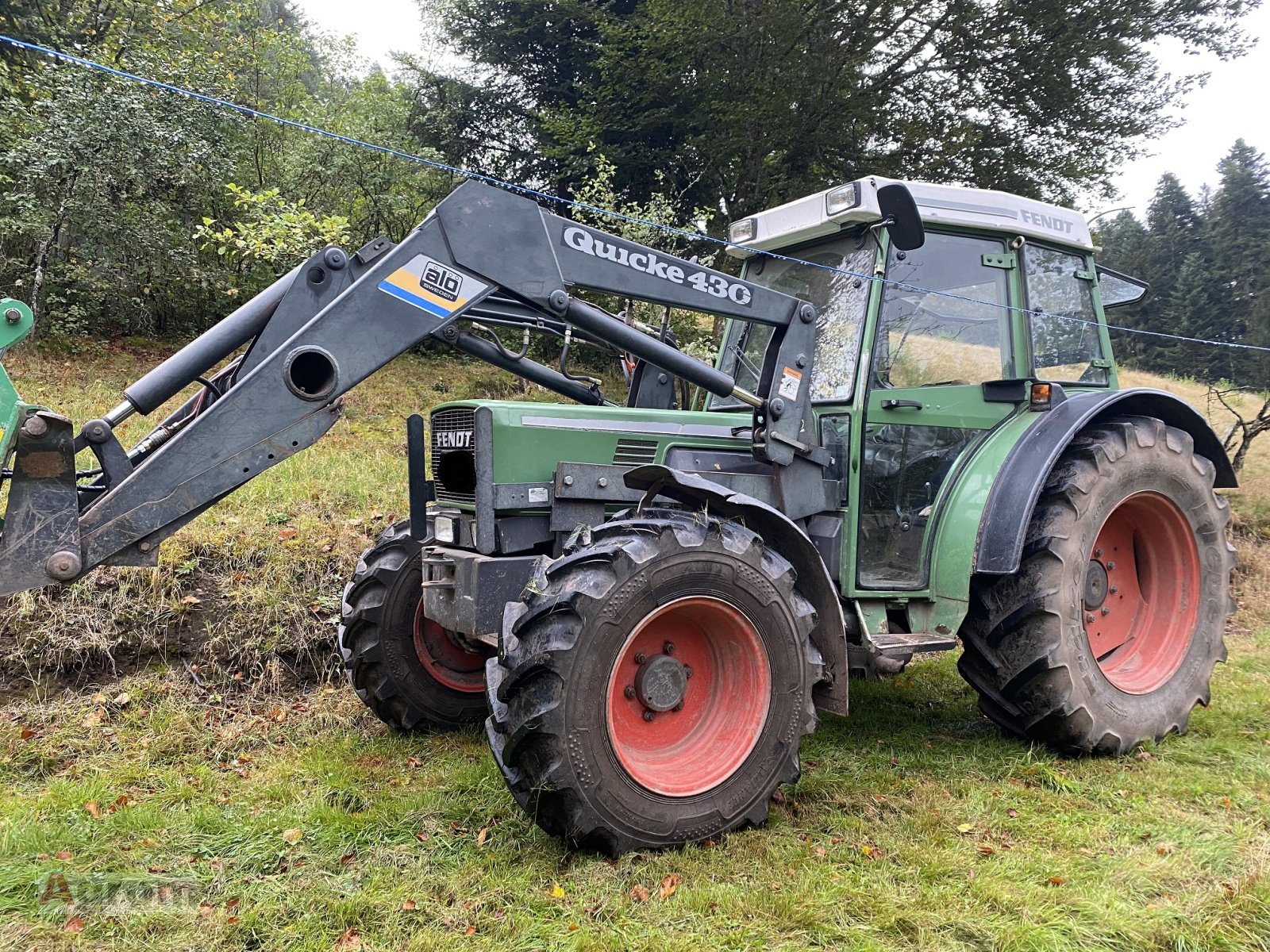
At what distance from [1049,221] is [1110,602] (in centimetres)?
209

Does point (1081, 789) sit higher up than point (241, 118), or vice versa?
point (241, 118)

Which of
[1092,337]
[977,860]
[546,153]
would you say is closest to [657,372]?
[1092,337]

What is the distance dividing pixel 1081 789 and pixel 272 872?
3281 mm

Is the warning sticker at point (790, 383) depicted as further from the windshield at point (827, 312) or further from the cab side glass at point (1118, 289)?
the cab side glass at point (1118, 289)

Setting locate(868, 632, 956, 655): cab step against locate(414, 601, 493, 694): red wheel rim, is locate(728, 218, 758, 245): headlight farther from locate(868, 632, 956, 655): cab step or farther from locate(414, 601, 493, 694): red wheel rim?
locate(414, 601, 493, 694): red wheel rim

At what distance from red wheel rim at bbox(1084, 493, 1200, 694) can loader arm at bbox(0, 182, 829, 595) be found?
6.81 ft

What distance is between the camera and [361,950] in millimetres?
2486

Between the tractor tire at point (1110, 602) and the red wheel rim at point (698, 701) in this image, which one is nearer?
the red wheel rim at point (698, 701)

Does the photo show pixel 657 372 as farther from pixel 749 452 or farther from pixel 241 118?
pixel 241 118

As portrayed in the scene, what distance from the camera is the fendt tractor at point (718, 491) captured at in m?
2.94

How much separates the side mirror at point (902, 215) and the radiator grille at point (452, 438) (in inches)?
82.3

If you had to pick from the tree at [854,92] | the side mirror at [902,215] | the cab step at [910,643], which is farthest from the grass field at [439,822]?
the tree at [854,92]

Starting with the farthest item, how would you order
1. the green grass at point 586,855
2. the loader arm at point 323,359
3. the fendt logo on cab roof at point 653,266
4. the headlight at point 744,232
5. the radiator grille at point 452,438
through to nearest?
the headlight at point 744,232 < the radiator grille at point 452,438 < the fendt logo on cab roof at point 653,266 < the loader arm at point 323,359 < the green grass at point 586,855

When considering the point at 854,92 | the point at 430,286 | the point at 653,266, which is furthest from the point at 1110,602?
the point at 854,92
